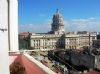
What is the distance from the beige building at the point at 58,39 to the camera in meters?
40.7

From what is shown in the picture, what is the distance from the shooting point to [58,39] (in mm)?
42500

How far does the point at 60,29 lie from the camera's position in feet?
147

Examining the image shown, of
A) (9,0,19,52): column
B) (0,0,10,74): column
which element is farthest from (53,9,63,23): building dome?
(0,0,10,74): column

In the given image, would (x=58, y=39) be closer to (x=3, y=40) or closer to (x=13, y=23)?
(x=13, y=23)

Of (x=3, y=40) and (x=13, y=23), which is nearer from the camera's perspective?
(x=3, y=40)

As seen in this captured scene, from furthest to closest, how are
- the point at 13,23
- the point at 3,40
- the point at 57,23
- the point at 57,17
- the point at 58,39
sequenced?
the point at 57,23
the point at 57,17
the point at 58,39
the point at 13,23
the point at 3,40

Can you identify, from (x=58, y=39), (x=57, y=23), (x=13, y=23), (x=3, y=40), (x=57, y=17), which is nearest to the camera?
(x=3, y=40)

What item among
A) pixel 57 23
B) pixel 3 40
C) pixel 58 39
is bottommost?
pixel 58 39

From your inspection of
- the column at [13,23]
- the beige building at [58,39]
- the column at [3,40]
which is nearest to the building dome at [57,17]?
the beige building at [58,39]

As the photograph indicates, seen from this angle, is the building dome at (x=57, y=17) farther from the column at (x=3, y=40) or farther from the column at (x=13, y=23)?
the column at (x=3, y=40)

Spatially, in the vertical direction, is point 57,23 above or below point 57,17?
below

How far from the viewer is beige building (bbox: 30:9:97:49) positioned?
40.7 meters

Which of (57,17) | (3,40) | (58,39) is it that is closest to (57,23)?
(57,17)

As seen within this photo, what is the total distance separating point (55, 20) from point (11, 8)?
4084 cm
